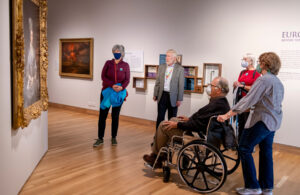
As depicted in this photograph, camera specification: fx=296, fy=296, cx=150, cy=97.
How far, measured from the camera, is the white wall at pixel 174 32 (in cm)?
519

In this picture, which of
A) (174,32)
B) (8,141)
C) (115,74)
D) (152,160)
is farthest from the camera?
(174,32)

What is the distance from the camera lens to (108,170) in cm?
392

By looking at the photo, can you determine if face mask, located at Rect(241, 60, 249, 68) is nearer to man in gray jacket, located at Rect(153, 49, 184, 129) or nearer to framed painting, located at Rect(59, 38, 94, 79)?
man in gray jacket, located at Rect(153, 49, 184, 129)

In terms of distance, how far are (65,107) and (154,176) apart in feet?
18.4

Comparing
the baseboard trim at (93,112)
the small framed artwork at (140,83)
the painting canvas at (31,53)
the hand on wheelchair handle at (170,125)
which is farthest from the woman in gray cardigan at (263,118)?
the small framed artwork at (140,83)

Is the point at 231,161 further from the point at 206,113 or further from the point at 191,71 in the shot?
the point at 191,71

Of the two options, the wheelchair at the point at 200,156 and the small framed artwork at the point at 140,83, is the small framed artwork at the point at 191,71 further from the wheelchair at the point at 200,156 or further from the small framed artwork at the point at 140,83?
the wheelchair at the point at 200,156

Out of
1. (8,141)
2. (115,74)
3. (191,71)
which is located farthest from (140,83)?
(8,141)

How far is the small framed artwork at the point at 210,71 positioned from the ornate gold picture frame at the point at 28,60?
3.24 m

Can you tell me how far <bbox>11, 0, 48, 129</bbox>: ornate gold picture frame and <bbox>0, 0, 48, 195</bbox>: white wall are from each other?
0.09 metres

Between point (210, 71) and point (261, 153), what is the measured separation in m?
2.88

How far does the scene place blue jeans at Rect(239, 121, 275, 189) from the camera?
3146 mm

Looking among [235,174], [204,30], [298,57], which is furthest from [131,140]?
[298,57]

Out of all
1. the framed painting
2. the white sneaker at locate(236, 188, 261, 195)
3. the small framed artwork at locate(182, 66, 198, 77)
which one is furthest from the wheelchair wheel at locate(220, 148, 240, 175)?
the framed painting
